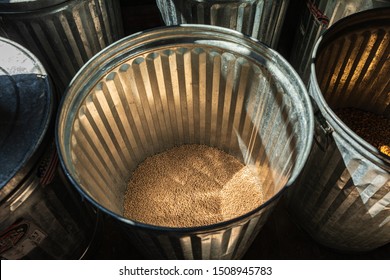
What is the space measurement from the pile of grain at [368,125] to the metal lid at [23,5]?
1427 mm

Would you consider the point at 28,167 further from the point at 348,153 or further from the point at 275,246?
the point at 275,246

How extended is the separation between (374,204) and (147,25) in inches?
69.6

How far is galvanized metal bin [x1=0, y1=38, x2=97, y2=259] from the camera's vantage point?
3.53 feet

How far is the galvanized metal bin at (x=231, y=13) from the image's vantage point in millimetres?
1495

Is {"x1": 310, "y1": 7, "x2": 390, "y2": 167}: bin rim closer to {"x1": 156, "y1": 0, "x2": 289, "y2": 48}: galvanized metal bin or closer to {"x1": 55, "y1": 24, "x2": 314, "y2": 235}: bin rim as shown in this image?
{"x1": 55, "y1": 24, "x2": 314, "y2": 235}: bin rim

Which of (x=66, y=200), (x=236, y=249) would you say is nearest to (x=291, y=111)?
(x=236, y=249)

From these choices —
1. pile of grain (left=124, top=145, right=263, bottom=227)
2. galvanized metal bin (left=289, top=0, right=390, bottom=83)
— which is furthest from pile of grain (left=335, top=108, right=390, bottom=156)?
pile of grain (left=124, top=145, right=263, bottom=227)

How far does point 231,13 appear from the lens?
1.52m

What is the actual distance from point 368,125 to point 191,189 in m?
0.94

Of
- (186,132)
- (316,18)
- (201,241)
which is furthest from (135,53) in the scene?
(316,18)

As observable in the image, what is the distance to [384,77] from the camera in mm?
1748

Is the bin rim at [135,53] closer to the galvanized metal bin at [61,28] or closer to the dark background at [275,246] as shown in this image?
the galvanized metal bin at [61,28]

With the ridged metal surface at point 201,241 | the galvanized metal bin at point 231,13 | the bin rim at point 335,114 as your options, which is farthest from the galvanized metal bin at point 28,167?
the bin rim at point 335,114

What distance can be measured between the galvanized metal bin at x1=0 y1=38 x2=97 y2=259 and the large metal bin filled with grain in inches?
3.0
